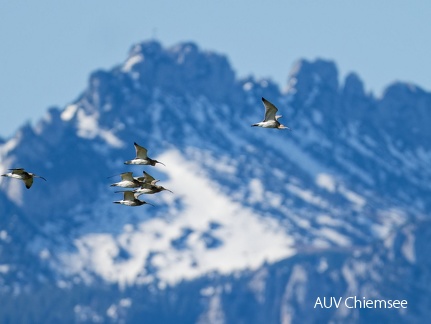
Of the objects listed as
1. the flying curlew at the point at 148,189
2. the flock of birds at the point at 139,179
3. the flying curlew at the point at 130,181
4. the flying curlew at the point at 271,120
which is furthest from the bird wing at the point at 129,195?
the flying curlew at the point at 271,120

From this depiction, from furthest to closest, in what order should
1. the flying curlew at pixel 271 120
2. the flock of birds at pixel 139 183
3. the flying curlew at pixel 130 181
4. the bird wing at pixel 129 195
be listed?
the bird wing at pixel 129 195 → the flying curlew at pixel 271 120 → the flying curlew at pixel 130 181 → the flock of birds at pixel 139 183

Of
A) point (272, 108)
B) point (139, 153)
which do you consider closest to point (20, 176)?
point (139, 153)

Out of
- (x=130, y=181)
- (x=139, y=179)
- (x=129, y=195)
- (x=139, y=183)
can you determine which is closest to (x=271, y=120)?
(x=139, y=179)

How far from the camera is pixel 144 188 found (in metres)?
108

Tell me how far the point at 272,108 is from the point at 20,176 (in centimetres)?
1644

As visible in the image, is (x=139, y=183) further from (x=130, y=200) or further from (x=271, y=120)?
(x=271, y=120)

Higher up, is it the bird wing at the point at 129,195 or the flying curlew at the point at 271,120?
the flying curlew at the point at 271,120

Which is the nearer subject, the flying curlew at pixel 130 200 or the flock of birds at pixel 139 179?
the flock of birds at pixel 139 179

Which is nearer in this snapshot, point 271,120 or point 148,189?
point 148,189

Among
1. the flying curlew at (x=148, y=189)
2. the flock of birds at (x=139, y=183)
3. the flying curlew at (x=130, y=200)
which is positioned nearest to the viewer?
the flock of birds at (x=139, y=183)

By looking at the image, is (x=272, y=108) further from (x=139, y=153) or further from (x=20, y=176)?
(x=20, y=176)

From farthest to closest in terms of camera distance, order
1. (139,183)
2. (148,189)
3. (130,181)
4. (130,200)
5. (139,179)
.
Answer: (130,200) → (139,179) → (139,183) → (130,181) → (148,189)

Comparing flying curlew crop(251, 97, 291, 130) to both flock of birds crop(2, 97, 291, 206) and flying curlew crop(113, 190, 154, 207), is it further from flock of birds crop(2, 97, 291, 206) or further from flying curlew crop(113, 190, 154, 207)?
flying curlew crop(113, 190, 154, 207)

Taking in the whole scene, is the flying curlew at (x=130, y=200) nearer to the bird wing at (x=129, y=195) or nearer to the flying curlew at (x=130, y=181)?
the bird wing at (x=129, y=195)
